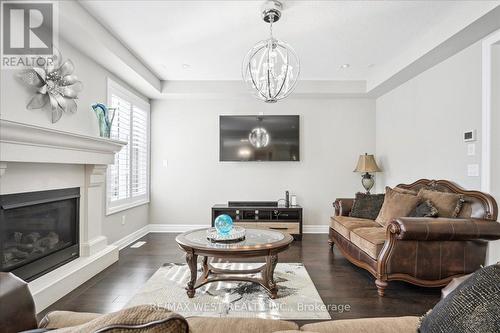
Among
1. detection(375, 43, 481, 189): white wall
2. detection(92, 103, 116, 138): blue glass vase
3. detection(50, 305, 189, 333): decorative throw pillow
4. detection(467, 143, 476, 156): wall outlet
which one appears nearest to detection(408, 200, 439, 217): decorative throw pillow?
detection(375, 43, 481, 189): white wall

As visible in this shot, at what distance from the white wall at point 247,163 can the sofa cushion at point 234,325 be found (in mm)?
4075

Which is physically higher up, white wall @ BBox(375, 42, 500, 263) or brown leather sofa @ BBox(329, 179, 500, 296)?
white wall @ BBox(375, 42, 500, 263)

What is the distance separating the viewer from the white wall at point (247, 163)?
5.05 meters

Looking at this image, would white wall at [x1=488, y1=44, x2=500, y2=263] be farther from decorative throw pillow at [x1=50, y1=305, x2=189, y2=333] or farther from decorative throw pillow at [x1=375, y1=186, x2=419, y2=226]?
decorative throw pillow at [x1=50, y1=305, x2=189, y2=333]

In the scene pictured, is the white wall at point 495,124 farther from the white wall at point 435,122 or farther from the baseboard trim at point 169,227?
the baseboard trim at point 169,227

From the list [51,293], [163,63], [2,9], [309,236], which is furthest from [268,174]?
[2,9]

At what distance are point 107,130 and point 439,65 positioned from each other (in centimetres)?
407

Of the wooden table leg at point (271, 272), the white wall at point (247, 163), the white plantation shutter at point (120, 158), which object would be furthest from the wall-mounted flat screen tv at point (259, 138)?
the wooden table leg at point (271, 272)

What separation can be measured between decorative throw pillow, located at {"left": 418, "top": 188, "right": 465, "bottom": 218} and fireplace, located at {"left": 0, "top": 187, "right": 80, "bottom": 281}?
382 cm

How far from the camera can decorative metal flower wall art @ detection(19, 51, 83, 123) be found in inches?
93.4

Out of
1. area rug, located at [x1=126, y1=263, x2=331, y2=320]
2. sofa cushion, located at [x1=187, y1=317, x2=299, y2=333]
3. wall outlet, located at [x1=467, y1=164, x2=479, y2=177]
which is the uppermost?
wall outlet, located at [x1=467, y1=164, x2=479, y2=177]

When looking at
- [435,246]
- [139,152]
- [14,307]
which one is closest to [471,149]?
[435,246]

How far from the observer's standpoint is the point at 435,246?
2.49 meters

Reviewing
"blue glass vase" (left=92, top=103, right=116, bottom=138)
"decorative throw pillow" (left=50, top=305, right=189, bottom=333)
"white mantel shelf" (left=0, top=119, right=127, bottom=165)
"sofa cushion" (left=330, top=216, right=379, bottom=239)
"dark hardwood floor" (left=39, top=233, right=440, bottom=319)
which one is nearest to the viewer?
"decorative throw pillow" (left=50, top=305, right=189, bottom=333)
